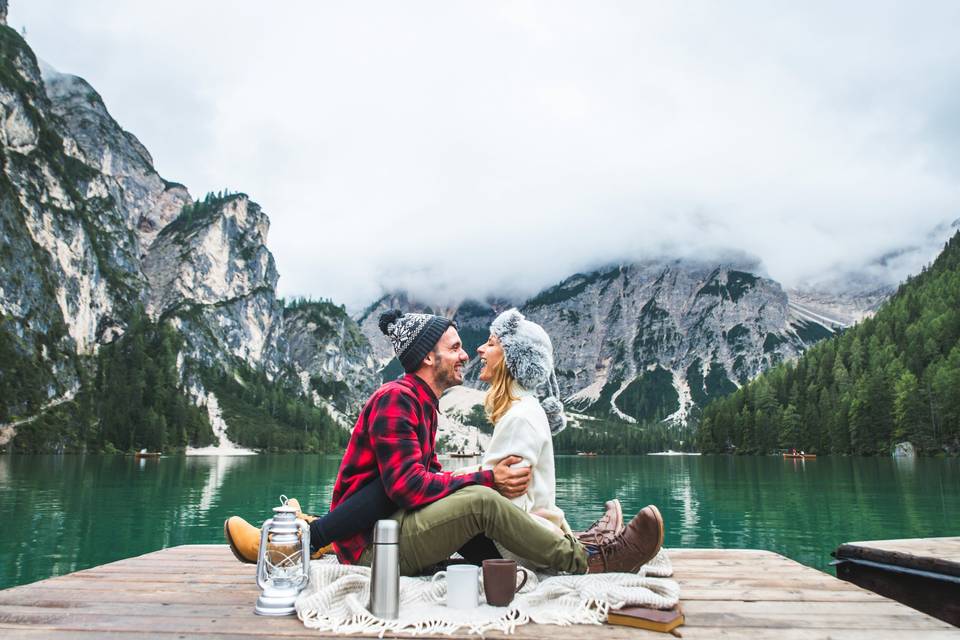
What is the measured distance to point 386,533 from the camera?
4570mm

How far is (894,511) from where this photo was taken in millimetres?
32594

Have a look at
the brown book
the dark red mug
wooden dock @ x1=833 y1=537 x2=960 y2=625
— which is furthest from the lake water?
the brown book

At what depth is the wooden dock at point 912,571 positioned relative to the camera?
7.54 metres

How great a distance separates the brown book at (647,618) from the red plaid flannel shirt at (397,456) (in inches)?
58.1

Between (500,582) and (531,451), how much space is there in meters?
1.21

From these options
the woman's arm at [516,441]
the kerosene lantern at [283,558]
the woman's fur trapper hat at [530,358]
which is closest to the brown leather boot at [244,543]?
the kerosene lantern at [283,558]

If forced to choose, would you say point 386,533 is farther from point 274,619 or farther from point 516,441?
Answer: point 516,441

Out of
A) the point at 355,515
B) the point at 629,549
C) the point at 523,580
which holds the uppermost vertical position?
the point at 355,515

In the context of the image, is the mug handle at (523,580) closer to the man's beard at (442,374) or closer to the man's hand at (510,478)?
the man's hand at (510,478)

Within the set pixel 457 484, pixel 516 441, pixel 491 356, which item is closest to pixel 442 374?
pixel 491 356

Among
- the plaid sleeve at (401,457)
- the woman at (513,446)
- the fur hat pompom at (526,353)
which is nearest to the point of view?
the plaid sleeve at (401,457)

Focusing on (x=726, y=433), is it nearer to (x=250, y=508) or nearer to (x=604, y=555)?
(x=250, y=508)

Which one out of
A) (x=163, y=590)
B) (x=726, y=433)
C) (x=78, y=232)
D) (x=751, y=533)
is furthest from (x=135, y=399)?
(x=163, y=590)

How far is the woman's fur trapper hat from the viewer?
6.18 meters
